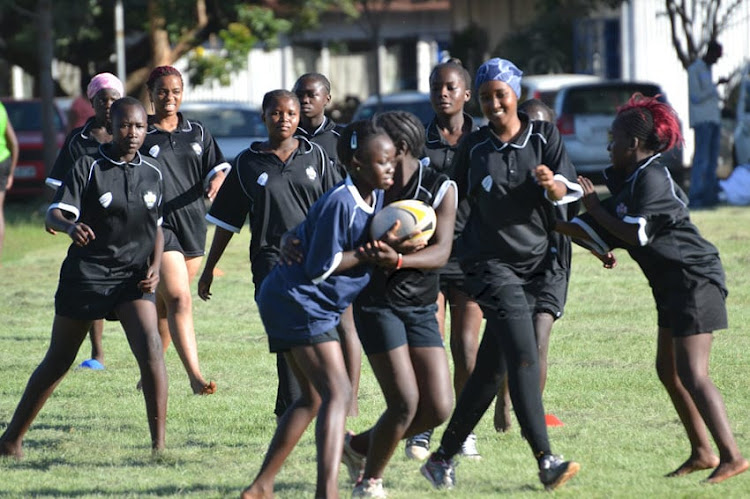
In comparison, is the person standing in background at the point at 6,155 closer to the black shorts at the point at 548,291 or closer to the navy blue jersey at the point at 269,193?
the navy blue jersey at the point at 269,193

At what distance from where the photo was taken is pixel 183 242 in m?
8.26

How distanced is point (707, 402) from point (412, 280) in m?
1.39

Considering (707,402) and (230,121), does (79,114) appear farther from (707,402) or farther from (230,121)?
(707,402)

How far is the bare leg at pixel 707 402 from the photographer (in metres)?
5.82

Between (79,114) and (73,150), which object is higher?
(79,114)

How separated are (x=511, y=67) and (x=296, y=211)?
1.35 metres

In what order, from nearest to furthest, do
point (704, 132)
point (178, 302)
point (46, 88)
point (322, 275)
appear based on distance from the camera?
point (322, 275) < point (178, 302) < point (704, 132) < point (46, 88)

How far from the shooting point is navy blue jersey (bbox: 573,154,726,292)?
5770 millimetres

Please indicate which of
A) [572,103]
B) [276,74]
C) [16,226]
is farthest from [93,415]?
[276,74]

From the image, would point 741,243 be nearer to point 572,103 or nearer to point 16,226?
point 572,103

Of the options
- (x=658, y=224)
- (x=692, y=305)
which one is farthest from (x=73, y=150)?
(x=692, y=305)

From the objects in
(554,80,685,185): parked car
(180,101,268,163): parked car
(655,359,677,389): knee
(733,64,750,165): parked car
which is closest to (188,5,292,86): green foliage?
(180,101,268,163): parked car

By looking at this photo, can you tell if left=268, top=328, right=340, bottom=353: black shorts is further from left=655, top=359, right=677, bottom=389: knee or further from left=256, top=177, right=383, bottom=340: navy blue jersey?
left=655, top=359, right=677, bottom=389: knee

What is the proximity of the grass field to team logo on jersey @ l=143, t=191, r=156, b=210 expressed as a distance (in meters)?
1.23
